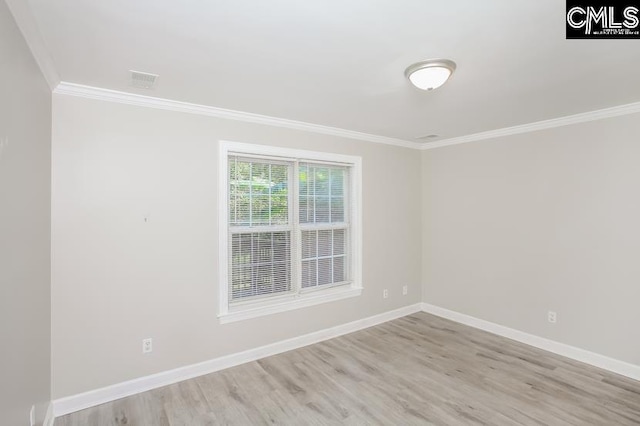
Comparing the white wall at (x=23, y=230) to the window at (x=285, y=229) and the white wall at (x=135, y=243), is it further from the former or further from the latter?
the window at (x=285, y=229)

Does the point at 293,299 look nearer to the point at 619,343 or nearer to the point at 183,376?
the point at 183,376

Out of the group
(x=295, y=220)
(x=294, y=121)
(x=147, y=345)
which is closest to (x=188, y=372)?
(x=147, y=345)

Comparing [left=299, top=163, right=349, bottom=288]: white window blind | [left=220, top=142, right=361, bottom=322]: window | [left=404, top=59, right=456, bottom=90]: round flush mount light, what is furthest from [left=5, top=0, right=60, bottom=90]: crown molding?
[left=299, top=163, right=349, bottom=288]: white window blind

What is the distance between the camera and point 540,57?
207cm

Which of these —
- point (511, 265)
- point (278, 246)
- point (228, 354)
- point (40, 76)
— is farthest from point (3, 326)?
point (511, 265)

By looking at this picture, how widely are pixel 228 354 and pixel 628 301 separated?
Answer: 388cm

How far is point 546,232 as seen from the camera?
3.65m

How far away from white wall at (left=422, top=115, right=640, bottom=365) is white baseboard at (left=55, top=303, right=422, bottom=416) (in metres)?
1.57

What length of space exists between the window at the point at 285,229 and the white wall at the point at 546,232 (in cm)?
143

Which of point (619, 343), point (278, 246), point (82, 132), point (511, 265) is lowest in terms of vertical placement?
point (619, 343)

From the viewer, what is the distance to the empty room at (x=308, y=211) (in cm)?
175

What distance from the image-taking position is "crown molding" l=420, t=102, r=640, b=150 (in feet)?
10.1

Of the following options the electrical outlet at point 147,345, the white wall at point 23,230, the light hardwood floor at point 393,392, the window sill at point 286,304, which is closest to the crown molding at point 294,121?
the white wall at point 23,230

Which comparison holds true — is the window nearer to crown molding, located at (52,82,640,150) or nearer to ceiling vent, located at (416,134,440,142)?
crown molding, located at (52,82,640,150)
